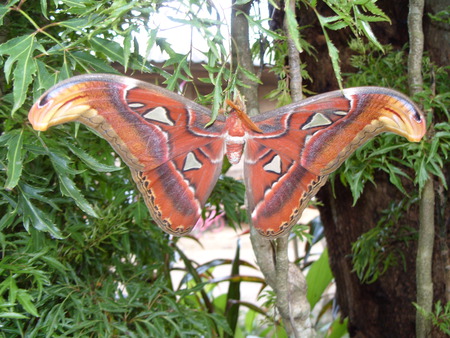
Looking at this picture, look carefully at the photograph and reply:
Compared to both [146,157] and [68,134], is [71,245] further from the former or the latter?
[146,157]

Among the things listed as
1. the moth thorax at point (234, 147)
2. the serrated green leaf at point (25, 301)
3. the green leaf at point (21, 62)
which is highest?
the green leaf at point (21, 62)

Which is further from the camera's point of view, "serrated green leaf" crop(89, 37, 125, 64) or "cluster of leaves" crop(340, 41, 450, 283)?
"cluster of leaves" crop(340, 41, 450, 283)

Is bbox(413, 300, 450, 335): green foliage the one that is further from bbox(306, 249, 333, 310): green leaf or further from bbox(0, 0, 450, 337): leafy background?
bbox(306, 249, 333, 310): green leaf

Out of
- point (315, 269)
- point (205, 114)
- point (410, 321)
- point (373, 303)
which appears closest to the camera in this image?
point (205, 114)

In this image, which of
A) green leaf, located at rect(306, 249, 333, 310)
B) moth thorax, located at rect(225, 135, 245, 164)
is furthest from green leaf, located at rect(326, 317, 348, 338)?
moth thorax, located at rect(225, 135, 245, 164)

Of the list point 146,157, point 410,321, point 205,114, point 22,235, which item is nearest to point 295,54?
point 205,114

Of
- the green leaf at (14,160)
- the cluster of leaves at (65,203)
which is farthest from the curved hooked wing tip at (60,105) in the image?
the green leaf at (14,160)

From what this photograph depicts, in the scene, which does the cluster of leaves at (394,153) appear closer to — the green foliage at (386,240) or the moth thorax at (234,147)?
the green foliage at (386,240)

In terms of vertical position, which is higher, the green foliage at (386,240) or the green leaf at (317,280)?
the green foliage at (386,240)

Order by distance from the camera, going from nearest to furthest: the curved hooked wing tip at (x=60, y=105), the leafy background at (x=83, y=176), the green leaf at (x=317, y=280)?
the curved hooked wing tip at (x=60, y=105) < the leafy background at (x=83, y=176) < the green leaf at (x=317, y=280)
